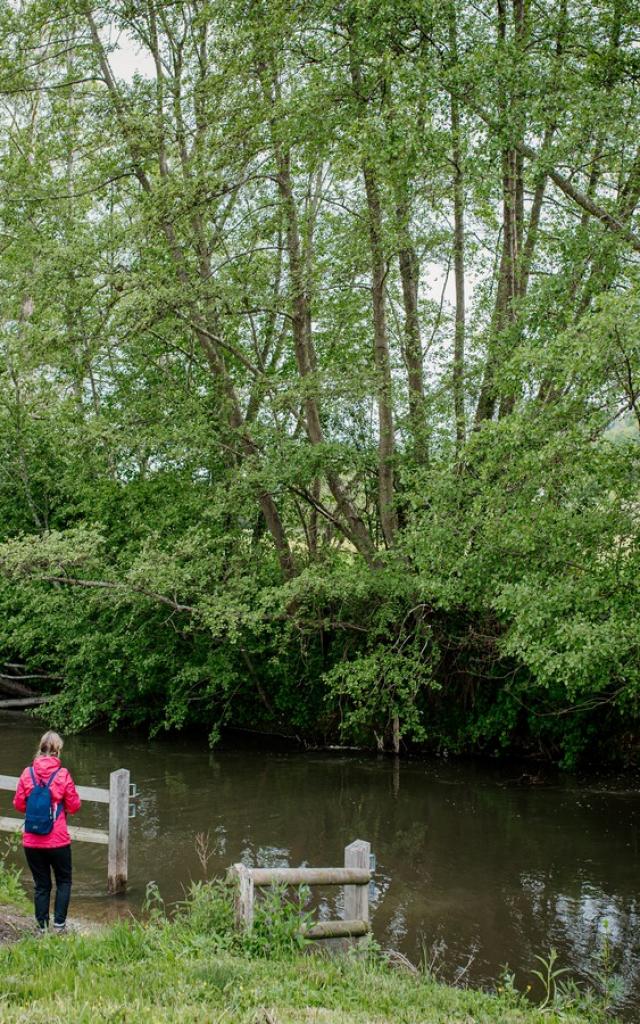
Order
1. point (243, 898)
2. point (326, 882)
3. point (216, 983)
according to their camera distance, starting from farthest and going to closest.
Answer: point (326, 882), point (243, 898), point (216, 983)

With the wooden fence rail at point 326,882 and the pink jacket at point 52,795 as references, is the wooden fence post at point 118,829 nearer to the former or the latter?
the pink jacket at point 52,795

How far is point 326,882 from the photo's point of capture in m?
6.47

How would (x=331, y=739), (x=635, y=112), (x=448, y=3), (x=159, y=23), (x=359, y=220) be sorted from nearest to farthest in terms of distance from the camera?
(x=635, y=112)
(x=448, y=3)
(x=359, y=220)
(x=159, y=23)
(x=331, y=739)

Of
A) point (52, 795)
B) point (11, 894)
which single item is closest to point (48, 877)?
point (52, 795)

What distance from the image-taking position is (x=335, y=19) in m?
15.1

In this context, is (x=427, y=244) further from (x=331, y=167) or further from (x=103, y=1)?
(x=103, y=1)

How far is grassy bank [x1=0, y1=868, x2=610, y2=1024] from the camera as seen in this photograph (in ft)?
15.4

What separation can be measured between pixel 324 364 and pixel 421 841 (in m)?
9.37

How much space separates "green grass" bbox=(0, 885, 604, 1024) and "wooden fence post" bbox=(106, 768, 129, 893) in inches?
116

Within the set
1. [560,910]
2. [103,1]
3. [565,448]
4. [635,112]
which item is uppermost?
[103,1]

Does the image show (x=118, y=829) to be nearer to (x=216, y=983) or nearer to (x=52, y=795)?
(x=52, y=795)

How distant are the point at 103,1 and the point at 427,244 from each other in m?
6.97

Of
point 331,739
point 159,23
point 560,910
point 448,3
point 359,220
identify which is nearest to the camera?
point 560,910

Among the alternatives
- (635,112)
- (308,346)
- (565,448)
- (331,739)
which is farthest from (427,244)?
(331,739)
